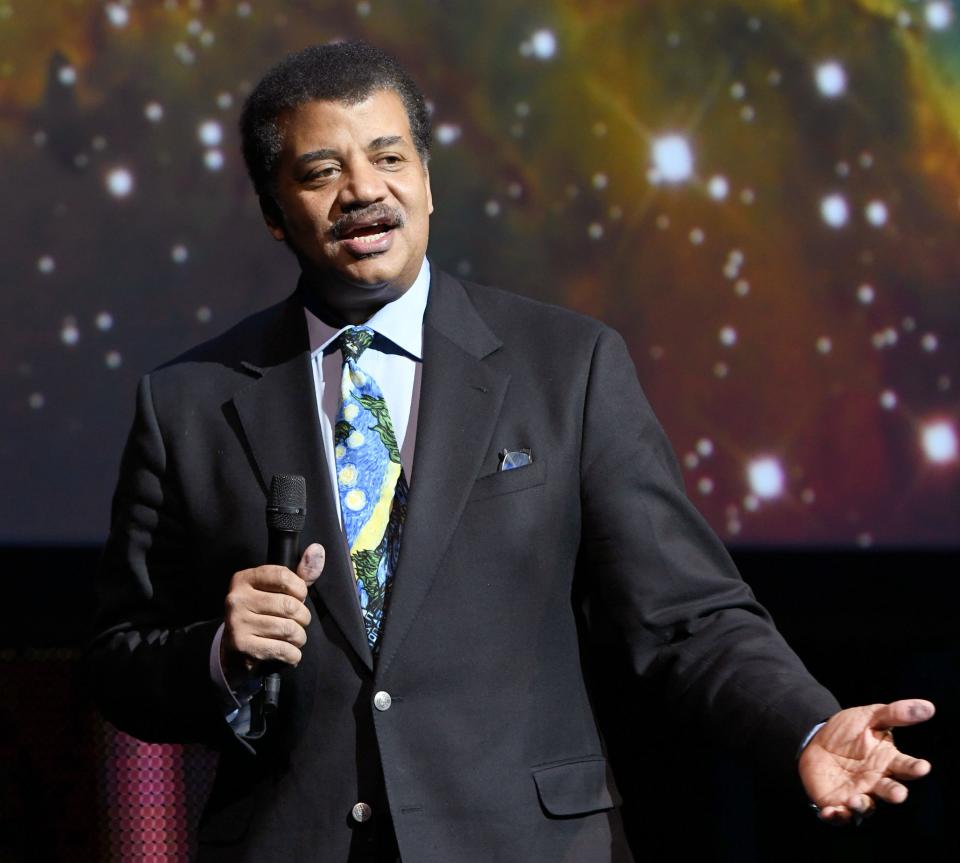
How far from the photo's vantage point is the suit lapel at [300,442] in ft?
4.94

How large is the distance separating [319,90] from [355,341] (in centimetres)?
29

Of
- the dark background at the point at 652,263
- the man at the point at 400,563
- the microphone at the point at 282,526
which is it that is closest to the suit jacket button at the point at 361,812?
the man at the point at 400,563

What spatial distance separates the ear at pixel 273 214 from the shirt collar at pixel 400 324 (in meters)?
0.13

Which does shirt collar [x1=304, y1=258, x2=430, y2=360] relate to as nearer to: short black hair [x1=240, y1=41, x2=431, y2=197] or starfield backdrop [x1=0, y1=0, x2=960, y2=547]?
short black hair [x1=240, y1=41, x2=431, y2=197]

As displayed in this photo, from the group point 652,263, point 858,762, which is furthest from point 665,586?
point 652,263

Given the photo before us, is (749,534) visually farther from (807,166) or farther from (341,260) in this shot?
(341,260)

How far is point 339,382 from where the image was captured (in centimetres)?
168

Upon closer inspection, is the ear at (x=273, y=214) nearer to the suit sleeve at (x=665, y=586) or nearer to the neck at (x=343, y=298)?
the neck at (x=343, y=298)

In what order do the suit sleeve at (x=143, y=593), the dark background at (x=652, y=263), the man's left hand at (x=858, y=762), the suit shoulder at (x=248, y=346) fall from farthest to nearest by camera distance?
A: the dark background at (x=652, y=263), the suit shoulder at (x=248, y=346), the suit sleeve at (x=143, y=593), the man's left hand at (x=858, y=762)

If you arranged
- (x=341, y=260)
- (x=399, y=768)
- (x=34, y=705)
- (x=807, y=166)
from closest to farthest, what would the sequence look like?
1. (x=399, y=768)
2. (x=341, y=260)
3. (x=34, y=705)
4. (x=807, y=166)

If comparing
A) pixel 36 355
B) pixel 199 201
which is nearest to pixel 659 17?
pixel 199 201

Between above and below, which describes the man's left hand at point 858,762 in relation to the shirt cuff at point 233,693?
below

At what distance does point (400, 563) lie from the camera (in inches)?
58.9

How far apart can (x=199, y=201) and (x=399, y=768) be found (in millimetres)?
1699
